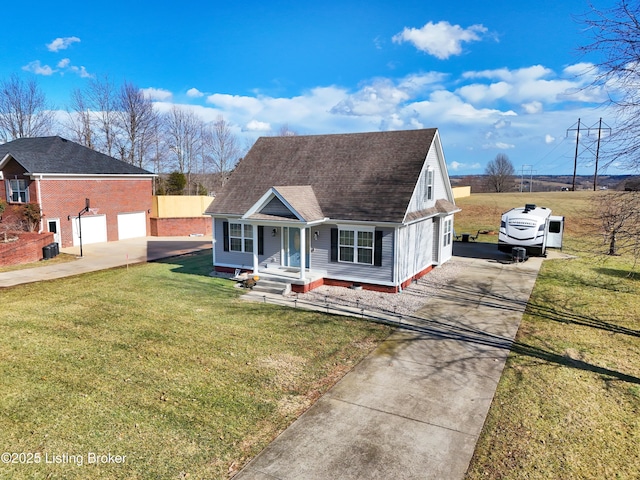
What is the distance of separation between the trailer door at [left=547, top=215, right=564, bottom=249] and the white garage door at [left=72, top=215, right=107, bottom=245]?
3014 cm

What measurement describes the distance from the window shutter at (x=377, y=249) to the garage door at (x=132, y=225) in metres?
22.7

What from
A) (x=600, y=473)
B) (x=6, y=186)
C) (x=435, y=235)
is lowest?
(x=600, y=473)

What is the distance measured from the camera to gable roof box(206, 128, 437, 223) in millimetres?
16469

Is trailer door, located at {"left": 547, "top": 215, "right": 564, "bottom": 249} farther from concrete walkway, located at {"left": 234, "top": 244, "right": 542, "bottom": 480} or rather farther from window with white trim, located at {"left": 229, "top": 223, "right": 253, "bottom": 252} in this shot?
window with white trim, located at {"left": 229, "top": 223, "right": 253, "bottom": 252}

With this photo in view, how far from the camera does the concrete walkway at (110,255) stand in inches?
742

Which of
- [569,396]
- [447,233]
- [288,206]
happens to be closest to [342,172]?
[288,206]

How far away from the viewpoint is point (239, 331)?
38.7 feet

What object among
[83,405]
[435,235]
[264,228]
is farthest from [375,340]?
[435,235]

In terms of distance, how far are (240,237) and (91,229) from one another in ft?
53.2

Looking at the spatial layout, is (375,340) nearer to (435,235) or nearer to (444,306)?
(444,306)

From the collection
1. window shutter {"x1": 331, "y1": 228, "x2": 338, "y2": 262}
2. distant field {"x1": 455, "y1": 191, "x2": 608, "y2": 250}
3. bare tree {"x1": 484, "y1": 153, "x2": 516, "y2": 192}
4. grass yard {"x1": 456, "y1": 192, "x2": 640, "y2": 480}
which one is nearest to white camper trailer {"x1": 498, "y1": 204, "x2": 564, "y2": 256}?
distant field {"x1": 455, "y1": 191, "x2": 608, "y2": 250}

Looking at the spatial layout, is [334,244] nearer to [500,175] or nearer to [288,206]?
[288,206]

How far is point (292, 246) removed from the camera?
17.8 metres

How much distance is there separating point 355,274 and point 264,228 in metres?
4.49
